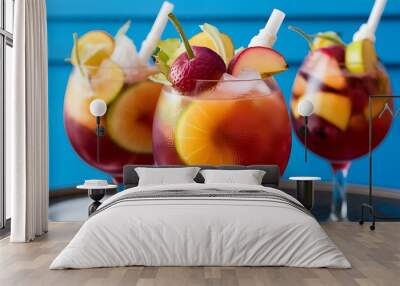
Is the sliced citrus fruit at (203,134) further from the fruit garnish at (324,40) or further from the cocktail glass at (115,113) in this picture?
the fruit garnish at (324,40)

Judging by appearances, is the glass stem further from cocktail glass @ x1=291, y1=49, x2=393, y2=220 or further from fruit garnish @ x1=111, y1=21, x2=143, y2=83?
fruit garnish @ x1=111, y1=21, x2=143, y2=83

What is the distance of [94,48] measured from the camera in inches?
254

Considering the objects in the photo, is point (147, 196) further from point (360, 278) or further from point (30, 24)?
point (30, 24)

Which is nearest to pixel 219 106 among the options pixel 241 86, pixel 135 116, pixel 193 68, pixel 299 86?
pixel 241 86

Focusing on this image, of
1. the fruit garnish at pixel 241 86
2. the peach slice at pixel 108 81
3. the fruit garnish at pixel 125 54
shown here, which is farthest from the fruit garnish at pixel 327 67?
the peach slice at pixel 108 81

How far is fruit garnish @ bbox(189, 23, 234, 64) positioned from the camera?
6.13 metres

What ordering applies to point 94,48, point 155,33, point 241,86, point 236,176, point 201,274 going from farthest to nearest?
point 94,48, point 155,33, point 236,176, point 241,86, point 201,274

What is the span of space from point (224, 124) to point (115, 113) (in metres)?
1.29

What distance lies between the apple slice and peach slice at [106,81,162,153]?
2.67ft

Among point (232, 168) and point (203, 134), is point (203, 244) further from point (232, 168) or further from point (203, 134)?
point (232, 168)

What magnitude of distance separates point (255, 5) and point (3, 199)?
3205mm

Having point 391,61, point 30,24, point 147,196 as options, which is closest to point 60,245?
point 147,196

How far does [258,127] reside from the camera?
218 inches

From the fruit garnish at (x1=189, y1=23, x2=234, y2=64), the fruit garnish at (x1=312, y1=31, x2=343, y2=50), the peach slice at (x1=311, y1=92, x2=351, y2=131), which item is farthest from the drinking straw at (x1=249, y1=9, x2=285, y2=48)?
the peach slice at (x1=311, y1=92, x2=351, y2=131)
